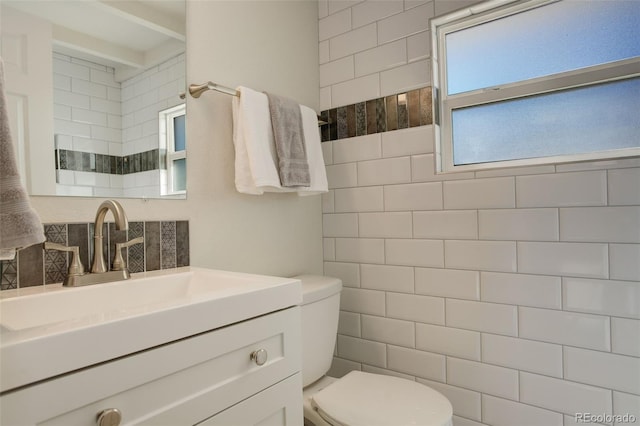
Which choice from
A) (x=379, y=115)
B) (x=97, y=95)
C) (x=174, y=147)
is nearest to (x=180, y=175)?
(x=174, y=147)

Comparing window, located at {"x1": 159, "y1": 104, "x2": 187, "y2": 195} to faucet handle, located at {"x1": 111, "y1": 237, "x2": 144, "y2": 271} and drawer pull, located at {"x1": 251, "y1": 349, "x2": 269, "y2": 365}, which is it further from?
drawer pull, located at {"x1": 251, "y1": 349, "x2": 269, "y2": 365}

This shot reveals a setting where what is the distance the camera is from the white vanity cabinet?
0.56 metres

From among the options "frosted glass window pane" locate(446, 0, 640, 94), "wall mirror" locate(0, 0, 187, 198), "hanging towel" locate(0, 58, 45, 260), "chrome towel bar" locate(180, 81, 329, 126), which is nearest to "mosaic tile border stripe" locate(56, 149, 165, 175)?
"wall mirror" locate(0, 0, 187, 198)

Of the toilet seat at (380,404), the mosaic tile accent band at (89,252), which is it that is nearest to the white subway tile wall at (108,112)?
the mosaic tile accent band at (89,252)

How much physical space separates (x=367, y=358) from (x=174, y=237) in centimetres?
103

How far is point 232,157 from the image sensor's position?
145 cm

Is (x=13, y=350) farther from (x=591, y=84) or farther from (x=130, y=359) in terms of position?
(x=591, y=84)

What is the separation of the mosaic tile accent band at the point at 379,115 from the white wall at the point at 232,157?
164 millimetres

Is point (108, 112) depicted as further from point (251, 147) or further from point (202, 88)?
point (251, 147)

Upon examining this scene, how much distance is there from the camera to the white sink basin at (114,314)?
538 millimetres

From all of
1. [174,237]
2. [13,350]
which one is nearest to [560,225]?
[174,237]

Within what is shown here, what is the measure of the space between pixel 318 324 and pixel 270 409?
1.85 feet

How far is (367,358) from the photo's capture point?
1729 mm

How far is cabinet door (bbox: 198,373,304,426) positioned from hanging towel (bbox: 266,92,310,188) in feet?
2.41
